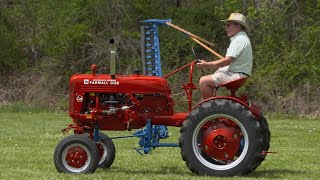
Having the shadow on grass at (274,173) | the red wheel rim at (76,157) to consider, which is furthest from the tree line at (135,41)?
the red wheel rim at (76,157)

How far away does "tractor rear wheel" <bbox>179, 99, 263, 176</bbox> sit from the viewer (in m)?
9.20

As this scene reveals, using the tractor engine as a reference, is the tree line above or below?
above

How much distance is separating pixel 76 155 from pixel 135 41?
1950 cm

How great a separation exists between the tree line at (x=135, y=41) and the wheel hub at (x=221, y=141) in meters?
14.3

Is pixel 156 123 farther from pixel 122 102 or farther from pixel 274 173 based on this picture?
pixel 274 173

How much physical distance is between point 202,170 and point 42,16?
20.6 m

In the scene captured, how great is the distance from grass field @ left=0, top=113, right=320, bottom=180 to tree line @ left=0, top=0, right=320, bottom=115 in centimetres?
673

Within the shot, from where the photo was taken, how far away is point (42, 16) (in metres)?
29.1

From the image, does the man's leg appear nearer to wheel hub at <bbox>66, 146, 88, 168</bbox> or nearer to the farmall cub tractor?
the farmall cub tractor

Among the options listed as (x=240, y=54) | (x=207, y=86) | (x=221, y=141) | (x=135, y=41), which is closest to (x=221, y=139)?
(x=221, y=141)

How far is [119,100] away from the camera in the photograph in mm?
9844

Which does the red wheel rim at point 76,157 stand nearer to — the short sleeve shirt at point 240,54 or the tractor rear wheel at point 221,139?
the tractor rear wheel at point 221,139

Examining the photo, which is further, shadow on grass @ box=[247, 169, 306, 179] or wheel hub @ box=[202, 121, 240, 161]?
shadow on grass @ box=[247, 169, 306, 179]

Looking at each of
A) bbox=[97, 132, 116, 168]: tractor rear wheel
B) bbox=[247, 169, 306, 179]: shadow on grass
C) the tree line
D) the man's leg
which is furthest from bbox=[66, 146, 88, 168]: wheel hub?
the tree line
